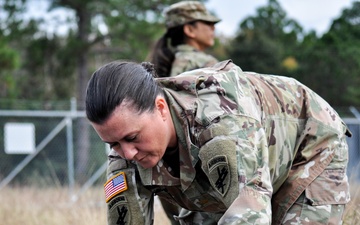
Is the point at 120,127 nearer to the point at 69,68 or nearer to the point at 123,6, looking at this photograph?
the point at 123,6

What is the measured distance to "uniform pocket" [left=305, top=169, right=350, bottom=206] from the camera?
102 inches

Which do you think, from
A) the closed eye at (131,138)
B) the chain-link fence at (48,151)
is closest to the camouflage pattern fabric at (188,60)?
the closed eye at (131,138)

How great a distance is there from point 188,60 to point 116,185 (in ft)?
7.95

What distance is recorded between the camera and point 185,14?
511 centimetres

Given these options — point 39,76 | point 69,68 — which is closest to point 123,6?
point 69,68

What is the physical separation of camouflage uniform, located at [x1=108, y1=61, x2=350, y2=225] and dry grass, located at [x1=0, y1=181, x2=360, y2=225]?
878 mm

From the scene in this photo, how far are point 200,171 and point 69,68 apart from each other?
1632 cm

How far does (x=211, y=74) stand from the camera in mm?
2402

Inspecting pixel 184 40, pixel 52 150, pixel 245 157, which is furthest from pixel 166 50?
pixel 52 150

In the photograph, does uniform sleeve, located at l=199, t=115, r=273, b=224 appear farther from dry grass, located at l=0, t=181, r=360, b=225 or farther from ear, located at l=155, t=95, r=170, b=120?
dry grass, located at l=0, t=181, r=360, b=225

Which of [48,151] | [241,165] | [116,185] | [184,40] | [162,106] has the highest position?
[162,106]

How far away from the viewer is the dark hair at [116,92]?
86.7 inches

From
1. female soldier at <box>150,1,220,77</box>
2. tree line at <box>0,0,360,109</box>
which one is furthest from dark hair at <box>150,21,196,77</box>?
tree line at <box>0,0,360,109</box>

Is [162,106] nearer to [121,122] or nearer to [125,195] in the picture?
[121,122]
